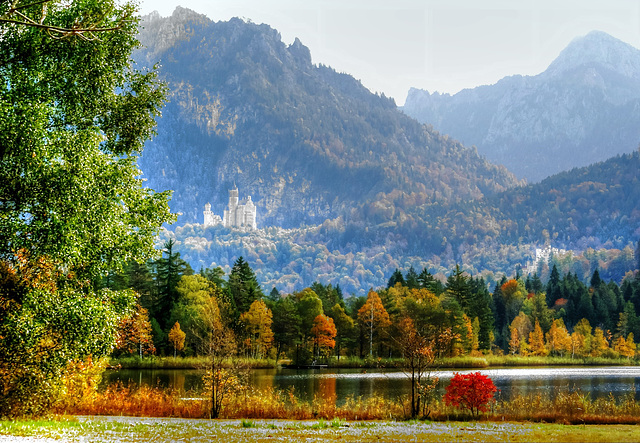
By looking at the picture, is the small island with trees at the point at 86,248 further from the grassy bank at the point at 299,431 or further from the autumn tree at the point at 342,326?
the autumn tree at the point at 342,326

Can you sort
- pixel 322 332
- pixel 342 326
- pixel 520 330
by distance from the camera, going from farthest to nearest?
pixel 520 330 < pixel 342 326 < pixel 322 332

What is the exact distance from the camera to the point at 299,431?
23.6 metres

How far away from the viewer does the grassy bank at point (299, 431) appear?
21.2 meters

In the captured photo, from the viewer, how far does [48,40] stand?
998 inches

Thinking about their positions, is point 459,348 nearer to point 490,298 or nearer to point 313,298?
point 313,298

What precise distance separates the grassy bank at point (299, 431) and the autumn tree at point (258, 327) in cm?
7200

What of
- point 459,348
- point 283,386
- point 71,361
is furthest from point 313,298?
point 71,361

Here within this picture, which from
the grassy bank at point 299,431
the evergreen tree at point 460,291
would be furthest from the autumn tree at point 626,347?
the grassy bank at point 299,431

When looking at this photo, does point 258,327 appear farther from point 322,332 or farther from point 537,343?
point 537,343

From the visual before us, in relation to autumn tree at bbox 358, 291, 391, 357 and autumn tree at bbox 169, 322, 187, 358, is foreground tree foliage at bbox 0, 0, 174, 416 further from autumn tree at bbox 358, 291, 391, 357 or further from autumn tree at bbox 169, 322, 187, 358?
autumn tree at bbox 358, 291, 391, 357

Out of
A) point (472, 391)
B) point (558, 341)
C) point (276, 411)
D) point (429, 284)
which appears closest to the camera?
point (276, 411)

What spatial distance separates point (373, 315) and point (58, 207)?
298 ft

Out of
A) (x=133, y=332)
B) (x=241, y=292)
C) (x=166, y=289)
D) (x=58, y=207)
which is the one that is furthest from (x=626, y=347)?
(x=58, y=207)

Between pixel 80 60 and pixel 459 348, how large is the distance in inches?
3565
